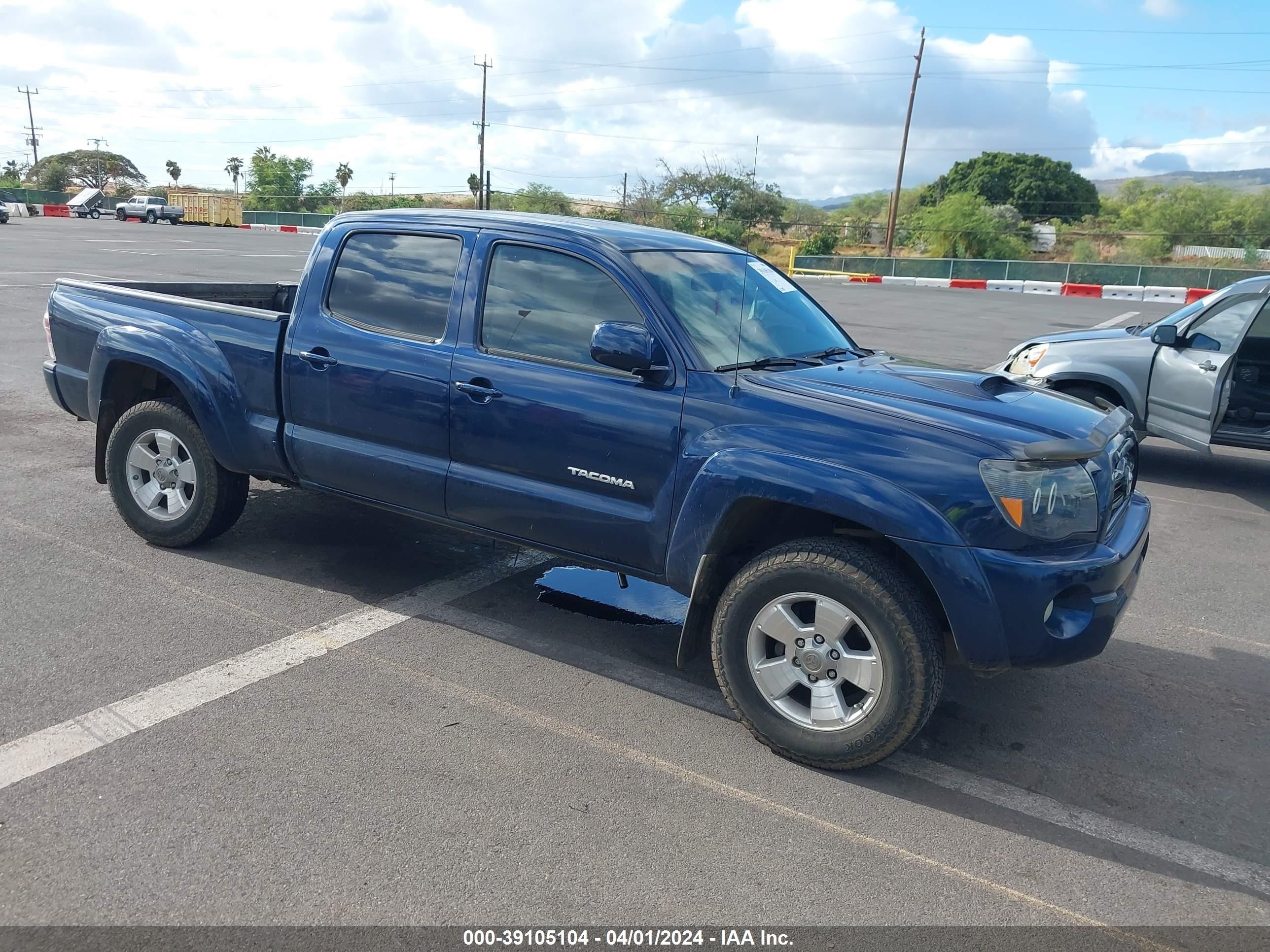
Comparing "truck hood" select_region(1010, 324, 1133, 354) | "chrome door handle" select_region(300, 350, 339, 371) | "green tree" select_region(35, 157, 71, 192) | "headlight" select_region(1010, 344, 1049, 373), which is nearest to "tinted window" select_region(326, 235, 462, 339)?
"chrome door handle" select_region(300, 350, 339, 371)

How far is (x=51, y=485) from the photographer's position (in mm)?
6680

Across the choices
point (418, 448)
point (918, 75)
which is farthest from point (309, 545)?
point (918, 75)

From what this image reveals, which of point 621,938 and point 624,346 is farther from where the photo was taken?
point 624,346

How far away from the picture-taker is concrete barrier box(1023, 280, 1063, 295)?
3728 centimetres

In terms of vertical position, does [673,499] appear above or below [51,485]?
above

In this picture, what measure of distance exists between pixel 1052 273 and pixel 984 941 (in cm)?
4128

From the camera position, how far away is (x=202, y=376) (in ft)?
16.9

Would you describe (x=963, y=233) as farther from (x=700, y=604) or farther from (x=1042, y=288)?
(x=700, y=604)

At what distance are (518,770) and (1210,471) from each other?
786cm

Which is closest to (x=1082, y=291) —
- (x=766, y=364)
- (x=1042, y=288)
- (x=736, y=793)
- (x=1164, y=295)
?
(x=1042, y=288)

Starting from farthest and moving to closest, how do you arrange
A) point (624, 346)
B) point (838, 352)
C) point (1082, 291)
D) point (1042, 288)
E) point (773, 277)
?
point (1042, 288), point (1082, 291), point (773, 277), point (838, 352), point (624, 346)

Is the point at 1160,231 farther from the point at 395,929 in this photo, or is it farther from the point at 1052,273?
the point at 395,929

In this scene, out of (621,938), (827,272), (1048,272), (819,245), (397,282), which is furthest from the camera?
(819,245)

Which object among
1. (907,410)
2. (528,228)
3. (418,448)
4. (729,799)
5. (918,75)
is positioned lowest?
(729,799)
